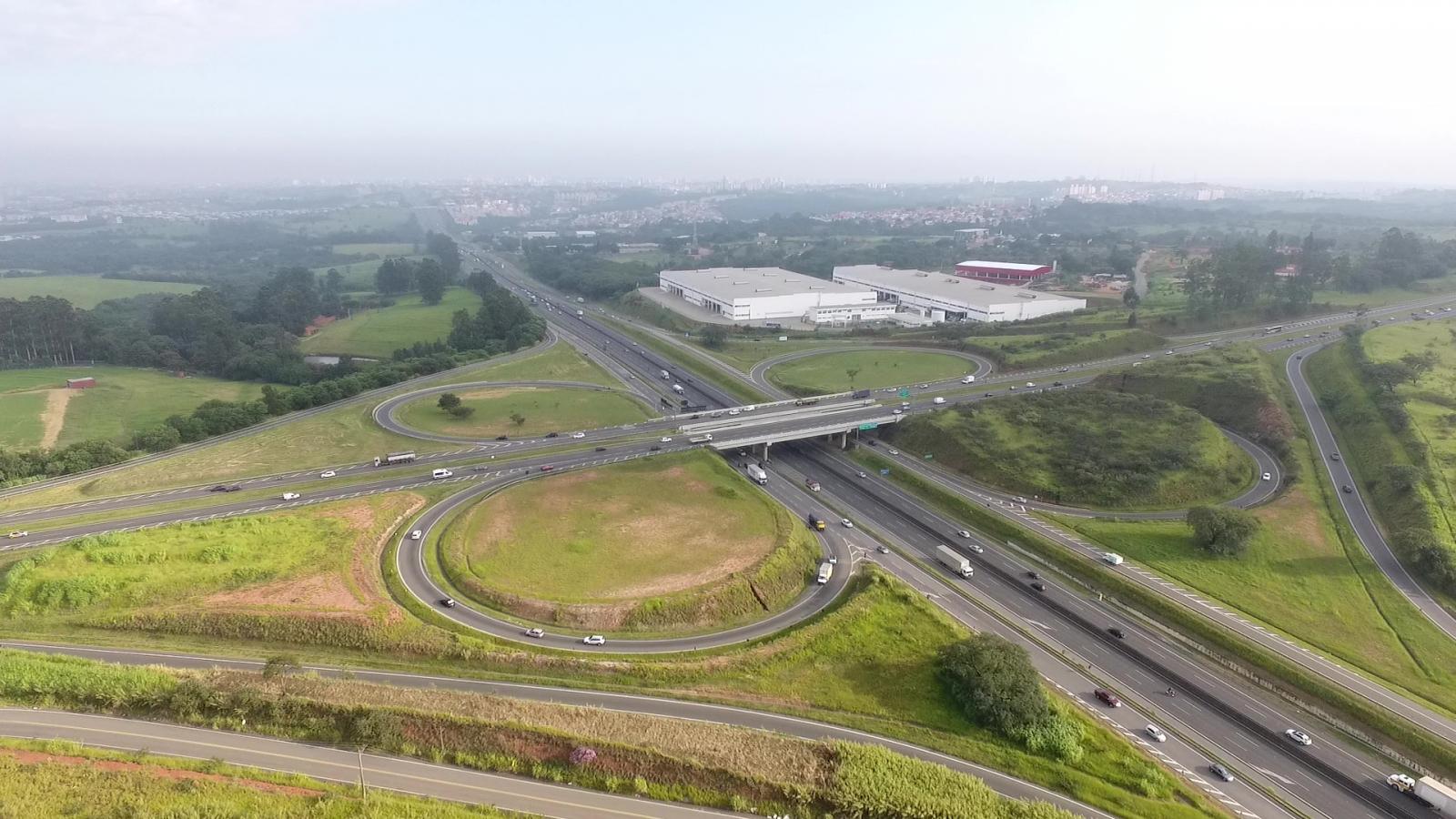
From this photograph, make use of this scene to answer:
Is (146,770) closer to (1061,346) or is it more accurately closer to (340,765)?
(340,765)

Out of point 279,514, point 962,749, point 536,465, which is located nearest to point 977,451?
point 962,749

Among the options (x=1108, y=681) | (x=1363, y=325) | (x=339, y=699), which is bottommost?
(x=1108, y=681)

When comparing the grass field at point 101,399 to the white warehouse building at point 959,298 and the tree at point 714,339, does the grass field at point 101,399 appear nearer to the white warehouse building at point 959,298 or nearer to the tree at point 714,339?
the tree at point 714,339

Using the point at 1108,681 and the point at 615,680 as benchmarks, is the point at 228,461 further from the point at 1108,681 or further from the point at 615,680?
the point at 1108,681

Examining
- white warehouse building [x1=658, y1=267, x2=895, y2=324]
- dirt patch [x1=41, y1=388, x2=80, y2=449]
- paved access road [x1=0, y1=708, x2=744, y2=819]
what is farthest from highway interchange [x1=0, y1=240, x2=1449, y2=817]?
white warehouse building [x1=658, y1=267, x2=895, y2=324]

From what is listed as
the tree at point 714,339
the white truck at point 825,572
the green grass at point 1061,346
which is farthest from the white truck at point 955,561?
the tree at point 714,339

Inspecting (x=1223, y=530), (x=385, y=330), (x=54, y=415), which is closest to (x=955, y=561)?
(x=1223, y=530)
